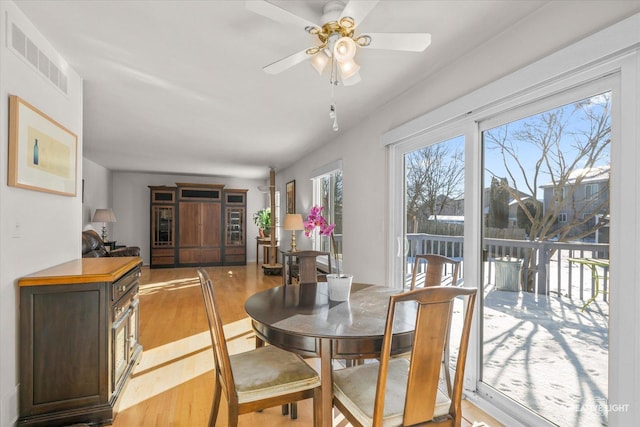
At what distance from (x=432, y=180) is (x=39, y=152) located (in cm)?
290

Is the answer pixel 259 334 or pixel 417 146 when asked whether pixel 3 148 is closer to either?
pixel 259 334

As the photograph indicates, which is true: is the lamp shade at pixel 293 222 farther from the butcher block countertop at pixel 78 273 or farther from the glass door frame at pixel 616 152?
the glass door frame at pixel 616 152

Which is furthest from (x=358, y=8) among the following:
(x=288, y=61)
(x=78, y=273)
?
(x=78, y=273)

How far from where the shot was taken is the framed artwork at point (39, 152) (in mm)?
1903

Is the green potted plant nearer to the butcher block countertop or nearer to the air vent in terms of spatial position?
the butcher block countertop

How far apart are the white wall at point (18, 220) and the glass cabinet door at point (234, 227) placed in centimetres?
655

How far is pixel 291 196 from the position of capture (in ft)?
23.9

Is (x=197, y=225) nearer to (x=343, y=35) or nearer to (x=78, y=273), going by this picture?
(x=78, y=273)

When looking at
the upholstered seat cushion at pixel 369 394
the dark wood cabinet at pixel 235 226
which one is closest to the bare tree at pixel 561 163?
the upholstered seat cushion at pixel 369 394

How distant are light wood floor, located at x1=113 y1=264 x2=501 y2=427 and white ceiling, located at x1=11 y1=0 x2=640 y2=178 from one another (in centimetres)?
241

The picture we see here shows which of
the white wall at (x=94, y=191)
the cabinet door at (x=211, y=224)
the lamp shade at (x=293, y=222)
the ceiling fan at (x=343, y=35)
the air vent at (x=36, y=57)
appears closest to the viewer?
the ceiling fan at (x=343, y=35)

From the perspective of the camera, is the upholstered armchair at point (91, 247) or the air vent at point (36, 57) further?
the upholstered armchair at point (91, 247)

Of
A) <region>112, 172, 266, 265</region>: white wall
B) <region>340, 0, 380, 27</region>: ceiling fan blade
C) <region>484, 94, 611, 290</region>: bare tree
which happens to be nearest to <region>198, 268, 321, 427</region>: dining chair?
<region>340, 0, 380, 27</region>: ceiling fan blade

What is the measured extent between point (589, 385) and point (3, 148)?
334 cm
